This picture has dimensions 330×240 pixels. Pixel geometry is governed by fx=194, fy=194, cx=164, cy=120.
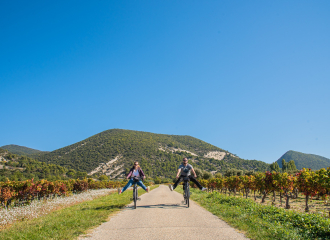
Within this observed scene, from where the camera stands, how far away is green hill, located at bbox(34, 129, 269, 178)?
11500 cm

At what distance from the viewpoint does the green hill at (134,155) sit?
115 meters

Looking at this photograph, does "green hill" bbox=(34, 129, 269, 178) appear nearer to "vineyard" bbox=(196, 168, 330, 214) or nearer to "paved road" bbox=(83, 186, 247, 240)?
"vineyard" bbox=(196, 168, 330, 214)

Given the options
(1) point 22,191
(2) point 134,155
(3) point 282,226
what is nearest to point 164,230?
(3) point 282,226

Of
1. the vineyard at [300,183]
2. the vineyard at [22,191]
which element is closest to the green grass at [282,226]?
the vineyard at [300,183]

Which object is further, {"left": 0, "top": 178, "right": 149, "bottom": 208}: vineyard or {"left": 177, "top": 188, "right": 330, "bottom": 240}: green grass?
{"left": 0, "top": 178, "right": 149, "bottom": 208}: vineyard

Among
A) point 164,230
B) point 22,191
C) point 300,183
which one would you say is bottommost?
point 22,191

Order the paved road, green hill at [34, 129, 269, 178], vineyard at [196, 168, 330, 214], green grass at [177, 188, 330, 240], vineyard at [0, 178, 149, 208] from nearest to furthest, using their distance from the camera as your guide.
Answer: the paved road < green grass at [177, 188, 330, 240] < vineyard at [196, 168, 330, 214] < vineyard at [0, 178, 149, 208] < green hill at [34, 129, 269, 178]

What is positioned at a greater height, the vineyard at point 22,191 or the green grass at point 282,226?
the green grass at point 282,226

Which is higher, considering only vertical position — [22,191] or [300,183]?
[300,183]

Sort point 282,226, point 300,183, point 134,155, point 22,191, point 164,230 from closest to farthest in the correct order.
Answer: point 164,230
point 282,226
point 300,183
point 22,191
point 134,155

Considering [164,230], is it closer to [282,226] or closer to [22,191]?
[282,226]

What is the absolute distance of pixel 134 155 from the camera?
132500 millimetres

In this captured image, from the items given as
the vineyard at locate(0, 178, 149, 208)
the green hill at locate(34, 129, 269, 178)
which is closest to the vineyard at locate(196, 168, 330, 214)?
the vineyard at locate(0, 178, 149, 208)

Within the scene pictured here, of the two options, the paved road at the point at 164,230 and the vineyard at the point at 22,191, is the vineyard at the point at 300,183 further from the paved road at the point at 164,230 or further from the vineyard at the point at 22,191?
the vineyard at the point at 22,191
